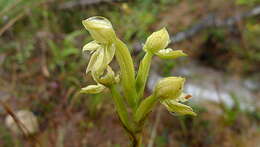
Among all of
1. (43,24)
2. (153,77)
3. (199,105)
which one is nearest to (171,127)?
(199,105)

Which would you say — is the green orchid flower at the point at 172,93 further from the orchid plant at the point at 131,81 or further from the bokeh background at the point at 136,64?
the bokeh background at the point at 136,64

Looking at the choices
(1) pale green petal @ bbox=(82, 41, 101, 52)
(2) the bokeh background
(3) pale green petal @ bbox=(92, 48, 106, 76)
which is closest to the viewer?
(3) pale green petal @ bbox=(92, 48, 106, 76)

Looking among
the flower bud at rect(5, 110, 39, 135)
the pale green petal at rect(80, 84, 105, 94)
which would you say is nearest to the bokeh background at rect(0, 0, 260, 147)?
the flower bud at rect(5, 110, 39, 135)

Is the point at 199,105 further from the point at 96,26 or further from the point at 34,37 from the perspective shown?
the point at 96,26

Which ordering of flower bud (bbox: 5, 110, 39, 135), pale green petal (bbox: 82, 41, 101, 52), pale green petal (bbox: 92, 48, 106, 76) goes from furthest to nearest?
flower bud (bbox: 5, 110, 39, 135) < pale green petal (bbox: 82, 41, 101, 52) < pale green petal (bbox: 92, 48, 106, 76)

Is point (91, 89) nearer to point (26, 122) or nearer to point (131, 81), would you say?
point (131, 81)

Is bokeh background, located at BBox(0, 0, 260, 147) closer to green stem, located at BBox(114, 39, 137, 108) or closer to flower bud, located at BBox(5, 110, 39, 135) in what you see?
flower bud, located at BBox(5, 110, 39, 135)
